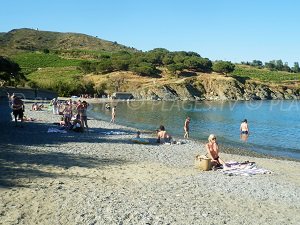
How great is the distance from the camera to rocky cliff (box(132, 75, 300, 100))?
114906 millimetres

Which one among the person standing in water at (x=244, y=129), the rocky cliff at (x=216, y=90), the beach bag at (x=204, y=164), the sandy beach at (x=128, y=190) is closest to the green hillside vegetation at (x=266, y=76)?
the rocky cliff at (x=216, y=90)

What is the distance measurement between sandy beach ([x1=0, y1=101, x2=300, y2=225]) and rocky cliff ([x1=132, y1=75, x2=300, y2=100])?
315 ft

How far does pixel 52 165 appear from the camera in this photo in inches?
538

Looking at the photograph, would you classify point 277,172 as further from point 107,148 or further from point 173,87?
point 173,87

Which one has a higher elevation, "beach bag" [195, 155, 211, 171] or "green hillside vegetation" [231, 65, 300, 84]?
"green hillside vegetation" [231, 65, 300, 84]

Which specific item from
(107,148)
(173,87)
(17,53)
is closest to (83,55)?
(17,53)

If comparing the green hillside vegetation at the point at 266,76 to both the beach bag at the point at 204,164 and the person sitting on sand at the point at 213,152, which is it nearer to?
the person sitting on sand at the point at 213,152

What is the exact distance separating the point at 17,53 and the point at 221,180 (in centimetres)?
15493

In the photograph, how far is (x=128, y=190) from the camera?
11188mm

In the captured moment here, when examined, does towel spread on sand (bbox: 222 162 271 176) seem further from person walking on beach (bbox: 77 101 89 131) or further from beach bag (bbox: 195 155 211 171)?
person walking on beach (bbox: 77 101 89 131)

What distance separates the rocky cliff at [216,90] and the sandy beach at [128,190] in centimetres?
9586

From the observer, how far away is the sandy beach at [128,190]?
8.98 metres

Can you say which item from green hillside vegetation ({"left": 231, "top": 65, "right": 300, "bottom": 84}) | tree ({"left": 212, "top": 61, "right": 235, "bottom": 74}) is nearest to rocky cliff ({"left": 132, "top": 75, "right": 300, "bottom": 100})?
tree ({"left": 212, "top": 61, "right": 235, "bottom": 74})

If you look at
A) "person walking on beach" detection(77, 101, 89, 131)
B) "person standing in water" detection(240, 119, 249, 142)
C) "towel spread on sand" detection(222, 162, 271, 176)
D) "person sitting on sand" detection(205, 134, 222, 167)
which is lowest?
"person standing in water" detection(240, 119, 249, 142)
